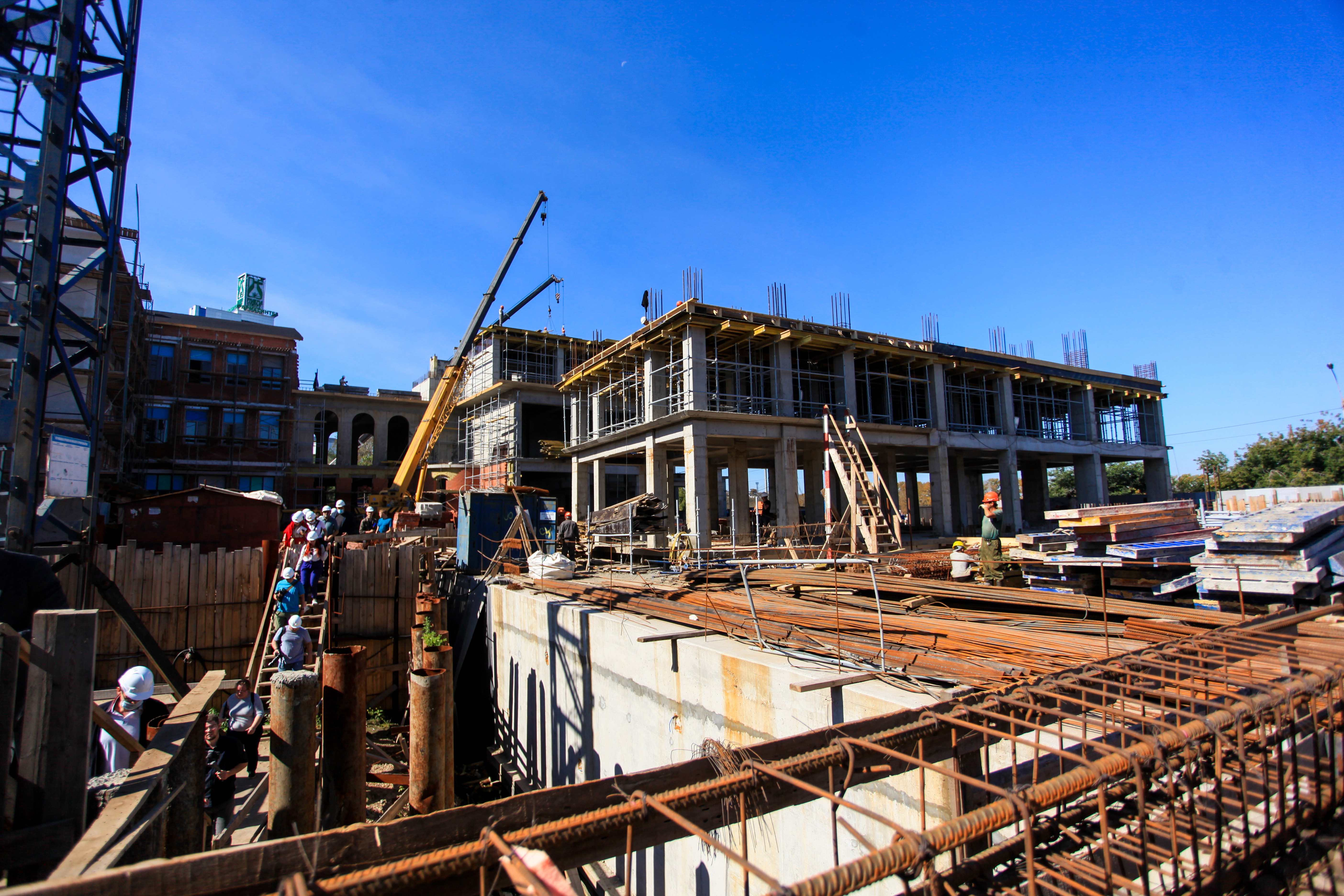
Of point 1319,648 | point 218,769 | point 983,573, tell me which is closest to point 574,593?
point 218,769

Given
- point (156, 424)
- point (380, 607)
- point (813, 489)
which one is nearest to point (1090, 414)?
point (813, 489)

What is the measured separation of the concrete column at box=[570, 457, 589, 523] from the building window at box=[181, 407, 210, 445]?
22234mm

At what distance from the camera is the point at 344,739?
710 cm

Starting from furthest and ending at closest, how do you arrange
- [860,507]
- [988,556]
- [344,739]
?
[860,507] → [988,556] → [344,739]

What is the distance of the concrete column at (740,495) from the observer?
23281 millimetres

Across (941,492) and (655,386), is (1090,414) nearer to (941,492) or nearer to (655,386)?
(941,492)

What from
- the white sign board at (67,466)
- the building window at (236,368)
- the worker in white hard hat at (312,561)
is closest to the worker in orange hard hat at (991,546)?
the worker in white hard hat at (312,561)

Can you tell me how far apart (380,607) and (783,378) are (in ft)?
56.2

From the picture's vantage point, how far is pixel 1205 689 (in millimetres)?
3686

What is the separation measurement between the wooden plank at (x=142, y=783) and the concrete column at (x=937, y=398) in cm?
2903

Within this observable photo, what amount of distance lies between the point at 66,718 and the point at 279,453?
41.7 m

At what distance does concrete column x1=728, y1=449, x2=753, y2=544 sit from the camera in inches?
917

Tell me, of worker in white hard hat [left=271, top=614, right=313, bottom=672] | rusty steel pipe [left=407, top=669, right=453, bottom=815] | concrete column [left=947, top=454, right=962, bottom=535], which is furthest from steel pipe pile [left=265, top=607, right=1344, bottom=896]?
concrete column [left=947, top=454, right=962, bottom=535]

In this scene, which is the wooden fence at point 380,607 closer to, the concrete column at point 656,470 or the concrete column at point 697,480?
the concrete column at point 656,470
